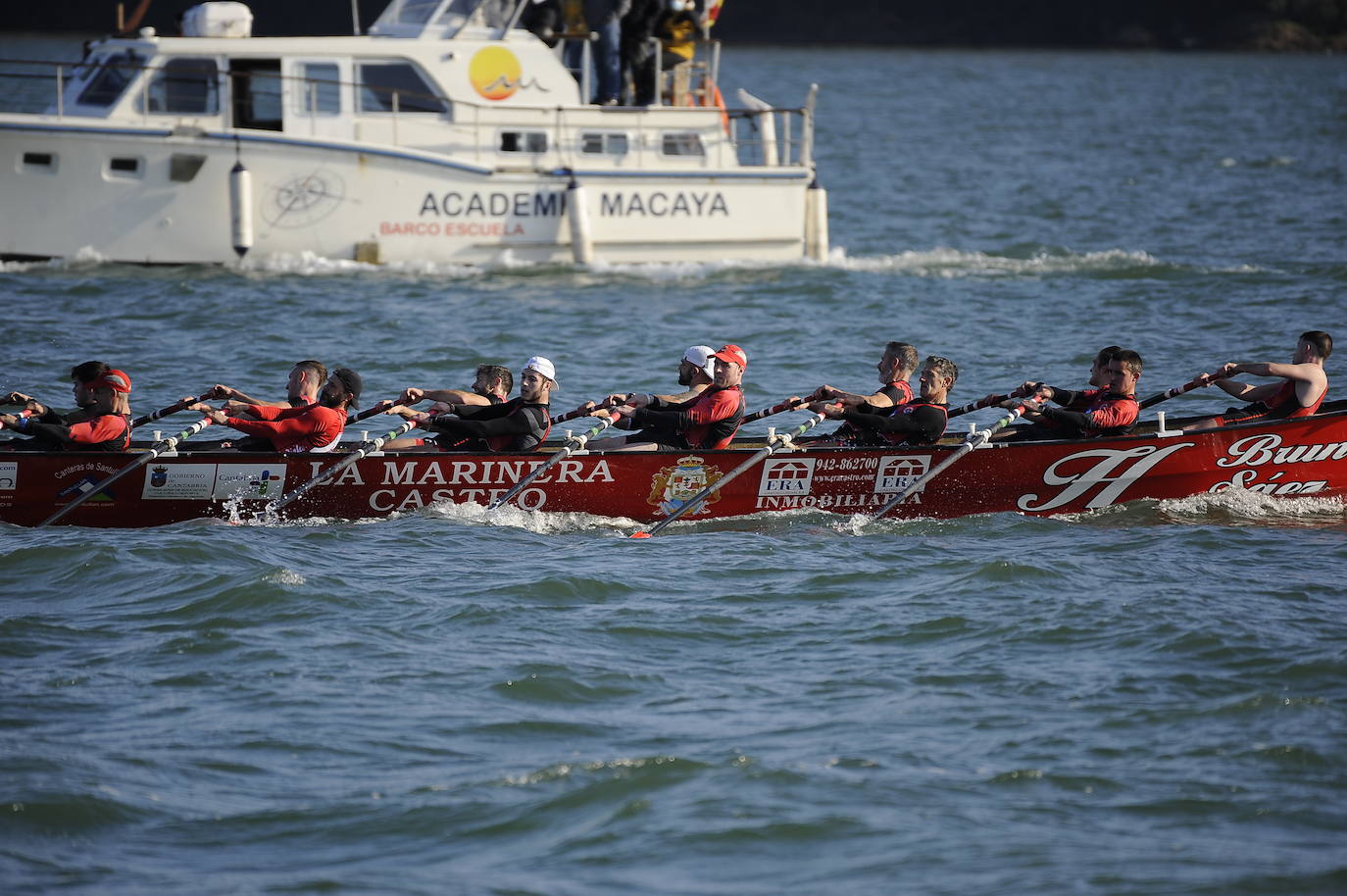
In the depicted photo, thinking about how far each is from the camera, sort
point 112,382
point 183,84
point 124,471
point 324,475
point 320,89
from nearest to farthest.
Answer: point 124,471
point 324,475
point 112,382
point 183,84
point 320,89

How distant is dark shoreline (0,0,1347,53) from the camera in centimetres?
8456

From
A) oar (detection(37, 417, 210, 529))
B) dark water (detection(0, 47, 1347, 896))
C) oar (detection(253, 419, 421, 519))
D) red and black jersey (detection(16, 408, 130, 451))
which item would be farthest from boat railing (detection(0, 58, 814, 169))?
oar (detection(253, 419, 421, 519))

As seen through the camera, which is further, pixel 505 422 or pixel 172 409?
pixel 505 422

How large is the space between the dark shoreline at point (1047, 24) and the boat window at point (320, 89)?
210ft

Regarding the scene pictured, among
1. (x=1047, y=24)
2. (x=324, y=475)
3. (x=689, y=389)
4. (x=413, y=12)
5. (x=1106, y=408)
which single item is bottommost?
(x=324, y=475)

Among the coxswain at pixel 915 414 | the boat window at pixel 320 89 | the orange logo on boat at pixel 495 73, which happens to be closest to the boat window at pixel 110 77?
the boat window at pixel 320 89

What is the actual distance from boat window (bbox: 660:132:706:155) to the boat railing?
7 cm

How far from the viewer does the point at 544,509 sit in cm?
1302

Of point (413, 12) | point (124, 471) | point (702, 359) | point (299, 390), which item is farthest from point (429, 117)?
point (124, 471)

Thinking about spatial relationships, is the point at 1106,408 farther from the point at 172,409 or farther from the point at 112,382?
the point at 112,382

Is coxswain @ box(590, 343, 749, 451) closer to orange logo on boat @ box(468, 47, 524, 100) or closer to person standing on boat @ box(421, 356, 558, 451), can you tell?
person standing on boat @ box(421, 356, 558, 451)

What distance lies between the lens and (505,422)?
1306 cm

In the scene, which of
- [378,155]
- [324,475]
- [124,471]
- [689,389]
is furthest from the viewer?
[378,155]

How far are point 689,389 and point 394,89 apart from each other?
952 cm
